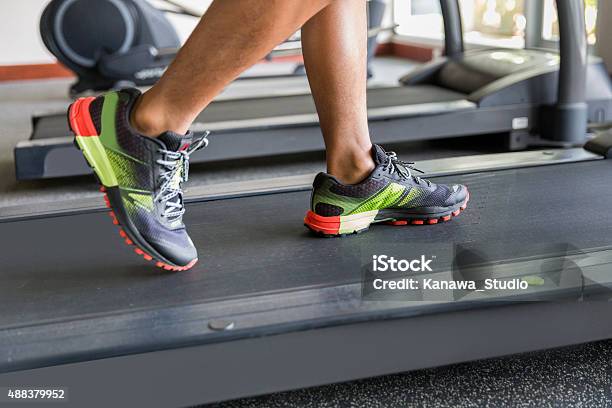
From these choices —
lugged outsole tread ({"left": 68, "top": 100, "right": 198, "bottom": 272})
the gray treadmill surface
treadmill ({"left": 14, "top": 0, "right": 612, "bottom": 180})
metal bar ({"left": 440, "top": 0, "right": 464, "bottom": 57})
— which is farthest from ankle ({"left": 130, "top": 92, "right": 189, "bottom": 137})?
metal bar ({"left": 440, "top": 0, "right": 464, "bottom": 57})

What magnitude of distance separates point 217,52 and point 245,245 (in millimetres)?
441

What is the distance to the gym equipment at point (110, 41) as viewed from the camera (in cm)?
421

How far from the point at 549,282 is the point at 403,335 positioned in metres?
0.27

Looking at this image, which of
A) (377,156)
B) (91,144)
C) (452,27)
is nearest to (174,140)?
(91,144)

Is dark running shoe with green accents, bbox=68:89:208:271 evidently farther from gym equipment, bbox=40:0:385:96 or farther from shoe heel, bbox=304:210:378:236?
gym equipment, bbox=40:0:385:96

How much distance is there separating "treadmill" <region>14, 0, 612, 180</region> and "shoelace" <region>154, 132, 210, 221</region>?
125 cm

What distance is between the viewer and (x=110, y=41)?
14.2 feet

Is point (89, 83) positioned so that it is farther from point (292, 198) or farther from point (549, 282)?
point (549, 282)

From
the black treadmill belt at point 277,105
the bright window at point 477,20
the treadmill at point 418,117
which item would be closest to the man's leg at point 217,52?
the treadmill at point 418,117

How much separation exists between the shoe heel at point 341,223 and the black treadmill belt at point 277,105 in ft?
4.42

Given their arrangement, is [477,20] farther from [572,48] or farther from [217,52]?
[217,52]

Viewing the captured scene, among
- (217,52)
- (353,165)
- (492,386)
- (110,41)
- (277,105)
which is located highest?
(217,52)

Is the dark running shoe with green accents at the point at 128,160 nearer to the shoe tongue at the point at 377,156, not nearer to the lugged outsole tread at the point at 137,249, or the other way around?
the lugged outsole tread at the point at 137,249

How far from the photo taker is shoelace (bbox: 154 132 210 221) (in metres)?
1.20
